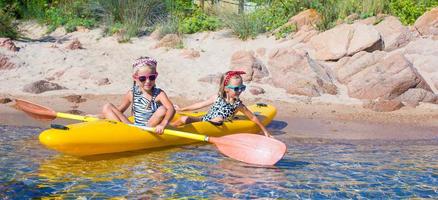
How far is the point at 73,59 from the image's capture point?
36.5 feet

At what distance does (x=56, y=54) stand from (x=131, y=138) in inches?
214

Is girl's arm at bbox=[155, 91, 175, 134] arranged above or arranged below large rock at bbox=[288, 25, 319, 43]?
below

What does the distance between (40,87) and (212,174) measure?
196 inches

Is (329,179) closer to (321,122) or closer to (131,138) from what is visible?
(131,138)

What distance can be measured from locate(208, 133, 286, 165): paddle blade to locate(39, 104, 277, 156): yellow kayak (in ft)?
2.02

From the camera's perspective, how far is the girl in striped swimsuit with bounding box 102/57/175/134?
6441mm

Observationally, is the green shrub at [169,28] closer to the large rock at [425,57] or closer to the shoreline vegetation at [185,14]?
the shoreline vegetation at [185,14]

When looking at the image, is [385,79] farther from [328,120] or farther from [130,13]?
[130,13]

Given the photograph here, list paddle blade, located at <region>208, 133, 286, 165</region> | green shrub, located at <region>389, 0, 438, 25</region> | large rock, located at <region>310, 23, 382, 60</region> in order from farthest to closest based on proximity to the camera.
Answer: green shrub, located at <region>389, 0, 438, 25</region> → large rock, located at <region>310, 23, 382, 60</region> → paddle blade, located at <region>208, 133, 286, 165</region>

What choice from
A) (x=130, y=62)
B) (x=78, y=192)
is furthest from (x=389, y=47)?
(x=78, y=192)

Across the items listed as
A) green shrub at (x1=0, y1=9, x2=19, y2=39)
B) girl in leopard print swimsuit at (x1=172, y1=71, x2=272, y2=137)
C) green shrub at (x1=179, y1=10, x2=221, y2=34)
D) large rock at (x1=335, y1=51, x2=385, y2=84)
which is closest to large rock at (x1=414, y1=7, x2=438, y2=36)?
large rock at (x1=335, y1=51, x2=385, y2=84)

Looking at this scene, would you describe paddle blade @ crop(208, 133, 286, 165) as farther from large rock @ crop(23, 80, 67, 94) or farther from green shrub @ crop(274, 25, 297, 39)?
green shrub @ crop(274, 25, 297, 39)

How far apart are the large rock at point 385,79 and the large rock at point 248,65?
1.42m

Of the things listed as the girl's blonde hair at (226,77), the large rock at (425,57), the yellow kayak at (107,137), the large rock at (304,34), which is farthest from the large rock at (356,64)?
the yellow kayak at (107,137)
